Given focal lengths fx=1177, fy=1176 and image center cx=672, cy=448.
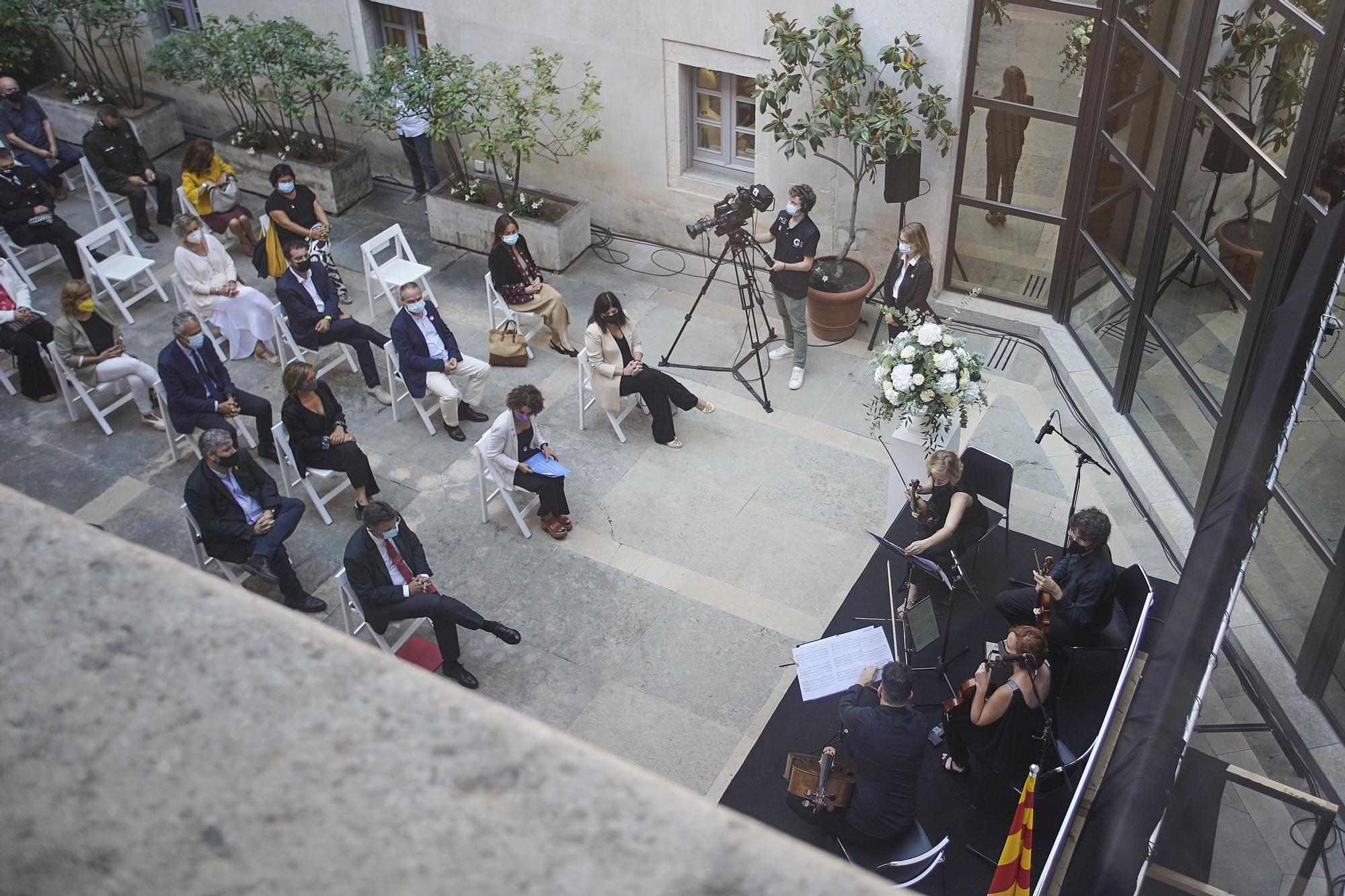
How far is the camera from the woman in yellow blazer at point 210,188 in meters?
11.1

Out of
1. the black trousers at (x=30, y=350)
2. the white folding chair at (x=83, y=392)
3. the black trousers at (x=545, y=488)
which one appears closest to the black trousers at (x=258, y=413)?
the white folding chair at (x=83, y=392)

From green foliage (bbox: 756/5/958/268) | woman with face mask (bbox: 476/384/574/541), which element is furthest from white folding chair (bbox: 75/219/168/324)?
green foliage (bbox: 756/5/958/268)

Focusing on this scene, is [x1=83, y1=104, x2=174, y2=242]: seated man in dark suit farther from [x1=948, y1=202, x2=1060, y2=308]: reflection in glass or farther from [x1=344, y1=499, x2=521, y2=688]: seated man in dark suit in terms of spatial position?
[x1=948, y1=202, x2=1060, y2=308]: reflection in glass

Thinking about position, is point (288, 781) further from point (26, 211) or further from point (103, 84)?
point (103, 84)

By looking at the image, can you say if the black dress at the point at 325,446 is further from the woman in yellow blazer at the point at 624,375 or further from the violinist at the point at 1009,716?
the violinist at the point at 1009,716

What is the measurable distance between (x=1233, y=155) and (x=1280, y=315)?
2.28 meters

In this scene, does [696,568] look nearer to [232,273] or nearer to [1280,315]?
[1280,315]

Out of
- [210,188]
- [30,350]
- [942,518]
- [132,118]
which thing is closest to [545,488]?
[942,518]

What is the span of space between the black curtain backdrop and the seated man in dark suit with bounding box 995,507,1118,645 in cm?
127

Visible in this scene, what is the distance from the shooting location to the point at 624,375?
9.04 metres

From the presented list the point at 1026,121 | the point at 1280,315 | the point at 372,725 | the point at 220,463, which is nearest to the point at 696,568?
the point at 220,463

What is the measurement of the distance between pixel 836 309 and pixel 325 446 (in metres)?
4.49

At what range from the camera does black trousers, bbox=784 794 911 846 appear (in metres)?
5.85

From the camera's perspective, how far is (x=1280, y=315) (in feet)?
18.9
